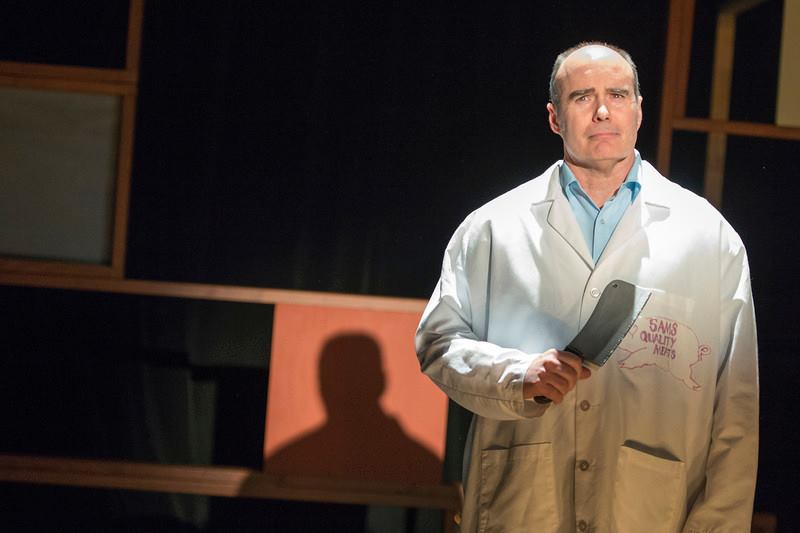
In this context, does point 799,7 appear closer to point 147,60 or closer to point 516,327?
point 516,327

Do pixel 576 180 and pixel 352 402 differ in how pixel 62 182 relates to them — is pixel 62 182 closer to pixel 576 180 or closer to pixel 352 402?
pixel 352 402

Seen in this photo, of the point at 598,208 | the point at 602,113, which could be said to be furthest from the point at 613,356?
the point at 602,113

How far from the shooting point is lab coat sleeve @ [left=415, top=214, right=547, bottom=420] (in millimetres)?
→ 1483

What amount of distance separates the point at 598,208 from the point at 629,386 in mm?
345

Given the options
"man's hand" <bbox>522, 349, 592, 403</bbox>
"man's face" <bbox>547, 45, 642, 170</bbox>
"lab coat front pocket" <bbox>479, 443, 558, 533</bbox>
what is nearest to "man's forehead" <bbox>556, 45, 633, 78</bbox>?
"man's face" <bbox>547, 45, 642, 170</bbox>

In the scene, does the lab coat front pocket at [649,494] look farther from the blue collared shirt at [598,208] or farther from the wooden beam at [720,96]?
the wooden beam at [720,96]

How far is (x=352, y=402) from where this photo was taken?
248 centimetres

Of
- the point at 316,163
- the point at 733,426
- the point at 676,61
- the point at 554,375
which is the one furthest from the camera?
the point at 316,163

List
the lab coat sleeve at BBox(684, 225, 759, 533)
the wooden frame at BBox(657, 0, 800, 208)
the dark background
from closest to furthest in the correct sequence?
1. the lab coat sleeve at BBox(684, 225, 759, 533)
2. the wooden frame at BBox(657, 0, 800, 208)
3. the dark background

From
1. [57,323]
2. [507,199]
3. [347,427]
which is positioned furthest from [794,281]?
[57,323]

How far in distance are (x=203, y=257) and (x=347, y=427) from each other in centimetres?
63

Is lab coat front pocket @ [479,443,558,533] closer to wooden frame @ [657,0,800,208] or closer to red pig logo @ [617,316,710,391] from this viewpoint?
red pig logo @ [617,316,710,391]

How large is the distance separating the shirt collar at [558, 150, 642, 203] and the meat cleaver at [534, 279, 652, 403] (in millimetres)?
302

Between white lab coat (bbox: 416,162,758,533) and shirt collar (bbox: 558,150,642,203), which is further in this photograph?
shirt collar (bbox: 558,150,642,203)
